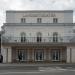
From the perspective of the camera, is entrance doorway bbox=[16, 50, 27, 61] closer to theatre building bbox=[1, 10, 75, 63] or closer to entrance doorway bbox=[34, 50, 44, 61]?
theatre building bbox=[1, 10, 75, 63]

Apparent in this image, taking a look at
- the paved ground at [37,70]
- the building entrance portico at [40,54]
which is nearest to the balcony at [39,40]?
the building entrance portico at [40,54]

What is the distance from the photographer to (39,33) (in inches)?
2079

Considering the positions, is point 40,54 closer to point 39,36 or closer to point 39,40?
point 39,40

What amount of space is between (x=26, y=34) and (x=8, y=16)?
500cm

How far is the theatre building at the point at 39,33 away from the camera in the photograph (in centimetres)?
5109

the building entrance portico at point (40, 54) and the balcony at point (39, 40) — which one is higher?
the balcony at point (39, 40)

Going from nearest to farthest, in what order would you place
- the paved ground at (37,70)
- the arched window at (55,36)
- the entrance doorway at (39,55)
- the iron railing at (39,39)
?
the paved ground at (37,70) → the iron railing at (39,39) → the entrance doorway at (39,55) → the arched window at (55,36)

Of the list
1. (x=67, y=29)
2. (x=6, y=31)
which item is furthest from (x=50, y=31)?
(x=6, y=31)

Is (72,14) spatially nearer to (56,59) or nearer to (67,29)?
(67,29)

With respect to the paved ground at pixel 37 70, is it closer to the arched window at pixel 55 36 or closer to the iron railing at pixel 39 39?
the iron railing at pixel 39 39

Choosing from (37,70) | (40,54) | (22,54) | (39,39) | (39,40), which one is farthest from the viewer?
(39,39)

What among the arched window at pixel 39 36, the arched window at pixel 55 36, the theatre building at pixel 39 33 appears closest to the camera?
the theatre building at pixel 39 33

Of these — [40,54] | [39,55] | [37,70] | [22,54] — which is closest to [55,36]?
[40,54]

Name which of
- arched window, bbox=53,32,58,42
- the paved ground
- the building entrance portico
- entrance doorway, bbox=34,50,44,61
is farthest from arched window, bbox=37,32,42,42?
the paved ground
